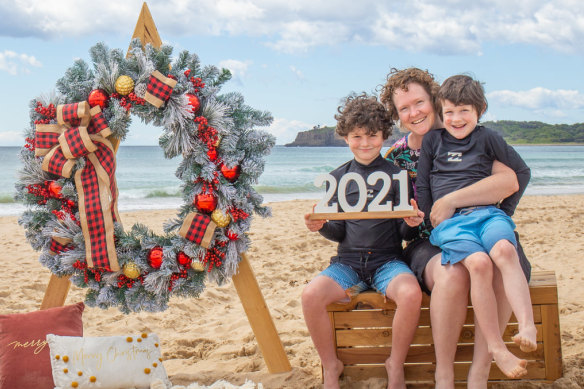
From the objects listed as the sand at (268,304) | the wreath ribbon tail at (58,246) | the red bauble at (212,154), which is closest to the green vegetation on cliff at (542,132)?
the sand at (268,304)

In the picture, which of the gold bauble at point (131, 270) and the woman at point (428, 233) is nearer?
the woman at point (428, 233)

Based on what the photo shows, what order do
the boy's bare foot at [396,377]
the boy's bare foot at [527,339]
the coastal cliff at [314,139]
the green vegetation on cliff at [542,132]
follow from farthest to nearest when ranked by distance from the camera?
1. the coastal cliff at [314,139]
2. the green vegetation on cliff at [542,132]
3. the boy's bare foot at [396,377]
4. the boy's bare foot at [527,339]

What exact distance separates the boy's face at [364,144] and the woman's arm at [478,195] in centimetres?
45

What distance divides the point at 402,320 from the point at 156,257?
140 cm

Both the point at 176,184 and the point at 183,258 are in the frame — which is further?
the point at 176,184

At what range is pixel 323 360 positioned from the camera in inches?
107

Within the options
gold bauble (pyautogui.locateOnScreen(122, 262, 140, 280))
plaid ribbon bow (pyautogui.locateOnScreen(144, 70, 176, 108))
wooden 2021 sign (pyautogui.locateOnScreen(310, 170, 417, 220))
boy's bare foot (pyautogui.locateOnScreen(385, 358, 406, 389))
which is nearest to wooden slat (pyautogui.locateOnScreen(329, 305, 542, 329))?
boy's bare foot (pyautogui.locateOnScreen(385, 358, 406, 389))

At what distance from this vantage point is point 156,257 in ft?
9.87

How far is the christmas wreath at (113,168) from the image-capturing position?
9.55ft

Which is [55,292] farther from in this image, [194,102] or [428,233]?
[428,233]

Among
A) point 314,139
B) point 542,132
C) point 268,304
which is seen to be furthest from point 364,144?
point 314,139

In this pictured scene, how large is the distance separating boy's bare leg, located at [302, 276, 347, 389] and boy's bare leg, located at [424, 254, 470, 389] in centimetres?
48

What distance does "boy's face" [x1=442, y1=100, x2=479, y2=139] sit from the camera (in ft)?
9.04

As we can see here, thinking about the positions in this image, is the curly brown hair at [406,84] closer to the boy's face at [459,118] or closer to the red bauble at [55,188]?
the boy's face at [459,118]
